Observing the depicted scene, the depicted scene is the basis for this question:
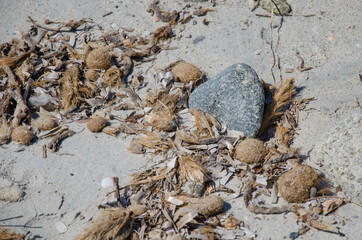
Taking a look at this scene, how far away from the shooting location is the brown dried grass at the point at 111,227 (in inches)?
103

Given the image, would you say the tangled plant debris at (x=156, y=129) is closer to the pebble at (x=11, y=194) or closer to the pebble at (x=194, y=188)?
the pebble at (x=194, y=188)

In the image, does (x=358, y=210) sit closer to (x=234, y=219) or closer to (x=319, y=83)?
(x=234, y=219)

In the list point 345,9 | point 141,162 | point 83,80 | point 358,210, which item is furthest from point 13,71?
point 345,9

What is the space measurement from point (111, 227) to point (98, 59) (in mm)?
2014

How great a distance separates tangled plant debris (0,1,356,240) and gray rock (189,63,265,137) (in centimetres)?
10

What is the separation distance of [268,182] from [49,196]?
6.36 feet

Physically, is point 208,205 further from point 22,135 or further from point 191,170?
point 22,135

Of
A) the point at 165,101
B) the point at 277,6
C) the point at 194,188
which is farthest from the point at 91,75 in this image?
the point at 277,6

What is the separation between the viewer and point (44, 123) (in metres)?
3.50

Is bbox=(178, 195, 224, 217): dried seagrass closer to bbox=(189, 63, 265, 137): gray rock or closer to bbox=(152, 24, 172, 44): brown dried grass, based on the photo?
bbox=(189, 63, 265, 137): gray rock

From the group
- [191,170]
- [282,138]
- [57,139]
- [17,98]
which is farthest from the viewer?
[17,98]

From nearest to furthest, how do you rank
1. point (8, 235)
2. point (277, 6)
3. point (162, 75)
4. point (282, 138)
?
point (8, 235) → point (282, 138) → point (162, 75) → point (277, 6)


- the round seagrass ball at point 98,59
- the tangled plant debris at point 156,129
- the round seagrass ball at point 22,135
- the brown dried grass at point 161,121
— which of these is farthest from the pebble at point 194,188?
the round seagrass ball at point 98,59

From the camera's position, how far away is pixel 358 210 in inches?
112
